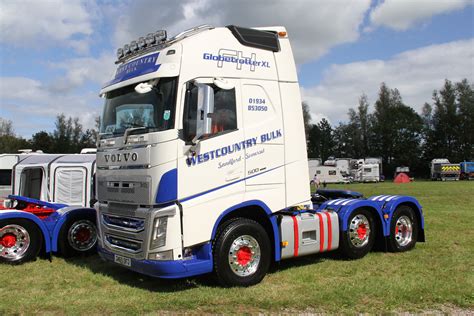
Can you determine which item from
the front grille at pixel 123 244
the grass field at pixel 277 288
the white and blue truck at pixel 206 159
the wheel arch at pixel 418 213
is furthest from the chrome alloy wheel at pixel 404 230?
the front grille at pixel 123 244

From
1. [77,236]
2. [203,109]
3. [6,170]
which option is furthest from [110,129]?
[6,170]

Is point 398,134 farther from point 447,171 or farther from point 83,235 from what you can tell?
point 83,235

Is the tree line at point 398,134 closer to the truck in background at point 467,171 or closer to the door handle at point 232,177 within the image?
the truck in background at point 467,171

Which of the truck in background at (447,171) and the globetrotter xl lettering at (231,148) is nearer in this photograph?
the globetrotter xl lettering at (231,148)

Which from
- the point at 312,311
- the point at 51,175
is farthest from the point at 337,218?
the point at 51,175

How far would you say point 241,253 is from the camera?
6.59 metres

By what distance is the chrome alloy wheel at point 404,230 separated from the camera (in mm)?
9227

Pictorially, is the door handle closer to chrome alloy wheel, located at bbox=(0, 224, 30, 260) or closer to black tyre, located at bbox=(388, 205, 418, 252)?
black tyre, located at bbox=(388, 205, 418, 252)

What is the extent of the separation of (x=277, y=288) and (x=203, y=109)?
2.79m

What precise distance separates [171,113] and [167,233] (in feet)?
5.28

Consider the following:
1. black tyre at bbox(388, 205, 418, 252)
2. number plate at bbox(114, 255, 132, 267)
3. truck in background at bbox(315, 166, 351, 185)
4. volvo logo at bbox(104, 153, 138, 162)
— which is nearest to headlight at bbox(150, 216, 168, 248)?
number plate at bbox(114, 255, 132, 267)

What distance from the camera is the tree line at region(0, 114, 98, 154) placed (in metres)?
81.2

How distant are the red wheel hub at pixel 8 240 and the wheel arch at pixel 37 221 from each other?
416 mm

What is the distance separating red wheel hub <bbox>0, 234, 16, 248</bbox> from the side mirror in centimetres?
464
